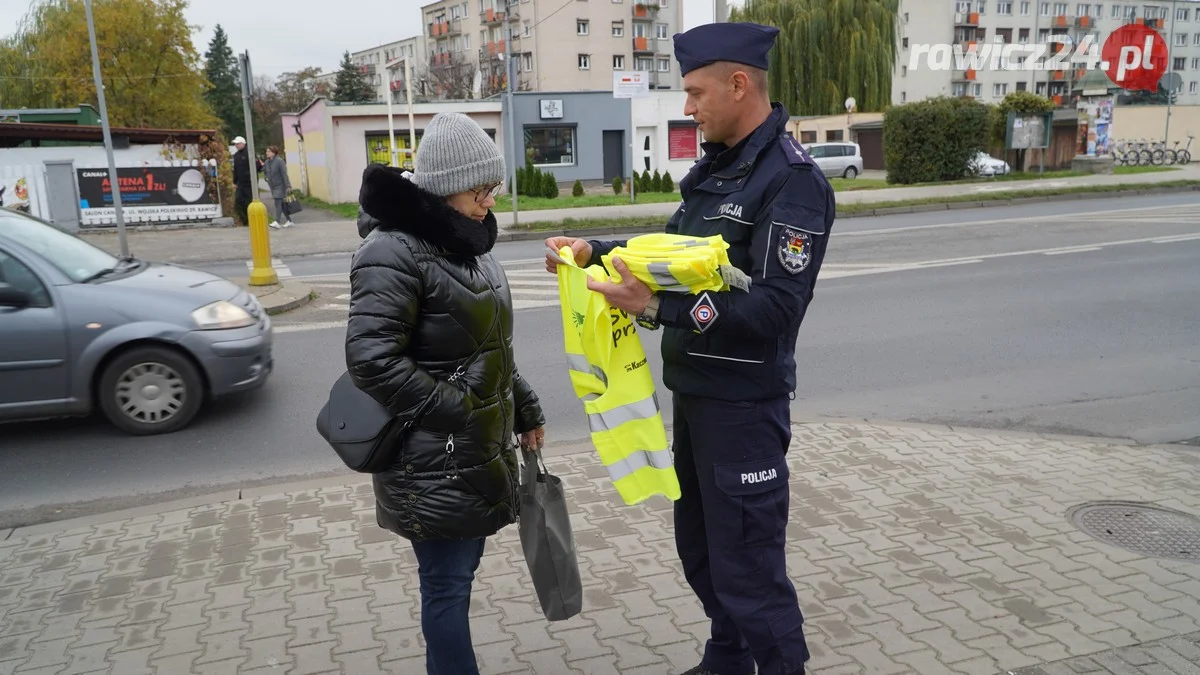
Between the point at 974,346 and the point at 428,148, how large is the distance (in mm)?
7017

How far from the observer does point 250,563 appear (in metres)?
4.16

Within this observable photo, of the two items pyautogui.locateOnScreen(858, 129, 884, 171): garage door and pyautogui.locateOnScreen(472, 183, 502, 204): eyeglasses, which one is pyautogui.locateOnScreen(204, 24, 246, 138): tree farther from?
pyautogui.locateOnScreen(472, 183, 502, 204): eyeglasses

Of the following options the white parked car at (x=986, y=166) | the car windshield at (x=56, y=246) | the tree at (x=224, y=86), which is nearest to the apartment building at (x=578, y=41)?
the tree at (x=224, y=86)

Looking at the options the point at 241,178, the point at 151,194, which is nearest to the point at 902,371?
the point at 241,178

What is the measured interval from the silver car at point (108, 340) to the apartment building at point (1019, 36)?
2999 inches

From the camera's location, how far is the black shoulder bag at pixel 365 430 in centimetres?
258

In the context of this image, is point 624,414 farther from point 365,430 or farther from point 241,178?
point 241,178

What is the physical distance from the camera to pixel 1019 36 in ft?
279

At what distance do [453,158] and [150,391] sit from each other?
4.72m

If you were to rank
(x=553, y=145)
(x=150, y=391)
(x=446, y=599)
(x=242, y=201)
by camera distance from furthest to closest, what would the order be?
1. (x=553, y=145)
2. (x=242, y=201)
3. (x=150, y=391)
4. (x=446, y=599)

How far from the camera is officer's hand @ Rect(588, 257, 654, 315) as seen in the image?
2.54 meters

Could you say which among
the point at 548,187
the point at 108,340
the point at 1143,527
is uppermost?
the point at 548,187

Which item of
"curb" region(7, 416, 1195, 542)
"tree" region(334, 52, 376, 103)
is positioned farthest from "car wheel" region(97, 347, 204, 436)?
"tree" region(334, 52, 376, 103)

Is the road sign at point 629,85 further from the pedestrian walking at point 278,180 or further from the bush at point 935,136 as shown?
the bush at point 935,136
